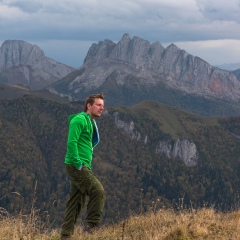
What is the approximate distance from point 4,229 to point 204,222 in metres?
4.45

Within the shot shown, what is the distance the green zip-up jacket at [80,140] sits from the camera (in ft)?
25.2

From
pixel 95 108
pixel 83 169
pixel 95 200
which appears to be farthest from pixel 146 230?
pixel 95 108

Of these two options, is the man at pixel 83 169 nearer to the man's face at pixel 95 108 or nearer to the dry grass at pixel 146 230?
the man's face at pixel 95 108

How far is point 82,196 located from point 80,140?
126cm

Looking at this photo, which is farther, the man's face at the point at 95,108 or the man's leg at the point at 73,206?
the man's face at the point at 95,108

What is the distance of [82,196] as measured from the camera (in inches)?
325

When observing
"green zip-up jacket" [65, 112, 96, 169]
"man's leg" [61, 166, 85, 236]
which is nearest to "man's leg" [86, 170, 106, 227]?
"man's leg" [61, 166, 85, 236]

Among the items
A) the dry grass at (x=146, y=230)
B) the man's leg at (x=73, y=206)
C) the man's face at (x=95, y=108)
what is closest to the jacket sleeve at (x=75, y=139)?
the man's face at (x=95, y=108)

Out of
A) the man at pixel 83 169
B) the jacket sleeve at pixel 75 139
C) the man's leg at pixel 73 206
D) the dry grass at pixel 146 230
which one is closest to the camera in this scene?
the dry grass at pixel 146 230

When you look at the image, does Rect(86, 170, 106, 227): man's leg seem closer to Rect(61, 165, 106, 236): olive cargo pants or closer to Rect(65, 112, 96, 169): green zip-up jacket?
Rect(61, 165, 106, 236): olive cargo pants

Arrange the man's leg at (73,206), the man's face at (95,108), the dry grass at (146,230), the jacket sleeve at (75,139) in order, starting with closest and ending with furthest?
the dry grass at (146,230) → the jacket sleeve at (75,139) → the man's leg at (73,206) → the man's face at (95,108)

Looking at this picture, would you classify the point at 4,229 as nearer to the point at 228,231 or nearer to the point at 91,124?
the point at 91,124

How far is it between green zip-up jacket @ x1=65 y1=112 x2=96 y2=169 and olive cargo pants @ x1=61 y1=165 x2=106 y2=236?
0.73 feet

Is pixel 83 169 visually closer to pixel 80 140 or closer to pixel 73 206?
pixel 80 140
